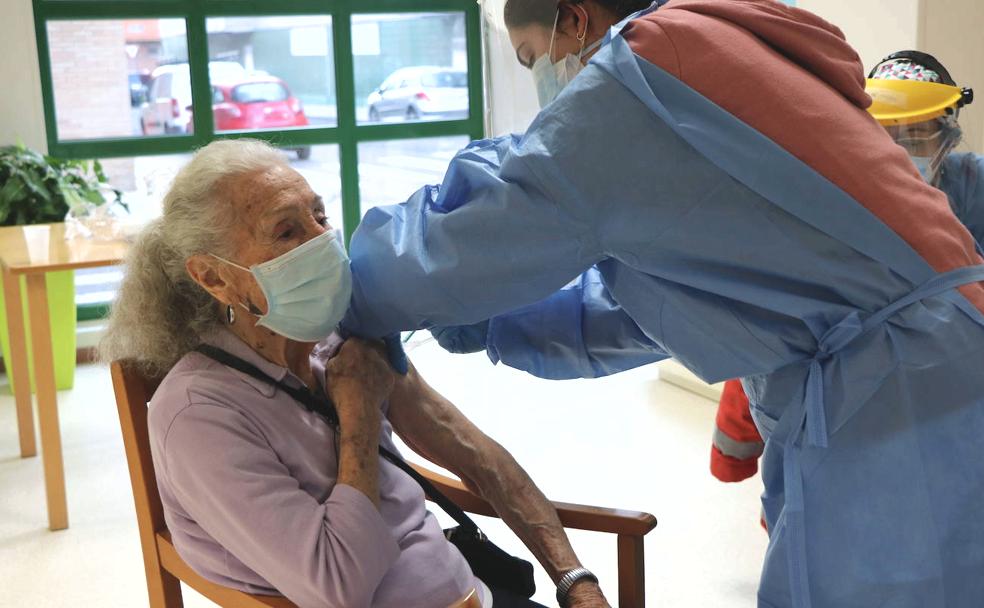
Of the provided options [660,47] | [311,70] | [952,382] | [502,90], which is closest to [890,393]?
[952,382]

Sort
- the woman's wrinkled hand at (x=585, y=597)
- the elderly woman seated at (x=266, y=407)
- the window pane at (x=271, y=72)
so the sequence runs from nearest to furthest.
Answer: the elderly woman seated at (x=266, y=407)
the woman's wrinkled hand at (x=585, y=597)
the window pane at (x=271, y=72)

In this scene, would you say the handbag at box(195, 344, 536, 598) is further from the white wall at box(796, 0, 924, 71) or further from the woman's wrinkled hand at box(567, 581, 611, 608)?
the white wall at box(796, 0, 924, 71)

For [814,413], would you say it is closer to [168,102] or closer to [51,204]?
[51,204]

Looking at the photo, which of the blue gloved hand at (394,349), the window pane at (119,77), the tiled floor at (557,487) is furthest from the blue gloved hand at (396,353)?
the window pane at (119,77)

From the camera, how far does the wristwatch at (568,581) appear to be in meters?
1.61

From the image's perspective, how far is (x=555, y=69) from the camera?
58.6 inches

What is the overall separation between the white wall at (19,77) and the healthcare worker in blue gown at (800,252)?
4424mm

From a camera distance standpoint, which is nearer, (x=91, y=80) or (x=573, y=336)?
(x=573, y=336)

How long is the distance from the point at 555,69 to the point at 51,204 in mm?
3689

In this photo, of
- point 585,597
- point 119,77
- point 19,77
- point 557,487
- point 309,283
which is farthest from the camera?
point 119,77

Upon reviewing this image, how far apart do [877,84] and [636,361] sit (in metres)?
0.83

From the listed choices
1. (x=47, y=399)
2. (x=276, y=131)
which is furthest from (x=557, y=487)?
(x=276, y=131)

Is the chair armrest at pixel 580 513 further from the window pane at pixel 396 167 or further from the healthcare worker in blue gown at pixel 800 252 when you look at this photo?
the window pane at pixel 396 167

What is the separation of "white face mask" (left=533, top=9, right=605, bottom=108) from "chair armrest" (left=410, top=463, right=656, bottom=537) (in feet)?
2.16
